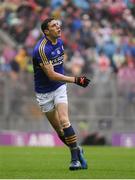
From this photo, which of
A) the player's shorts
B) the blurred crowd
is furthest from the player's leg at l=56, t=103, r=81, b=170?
the blurred crowd

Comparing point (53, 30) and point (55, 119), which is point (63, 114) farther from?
point (53, 30)

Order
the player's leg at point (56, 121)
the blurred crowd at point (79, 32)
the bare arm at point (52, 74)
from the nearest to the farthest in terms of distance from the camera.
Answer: the bare arm at point (52, 74) < the player's leg at point (56, 121) < the blurred crowd at point (79, 32)

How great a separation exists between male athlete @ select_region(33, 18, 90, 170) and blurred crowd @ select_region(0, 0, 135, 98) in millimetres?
9750

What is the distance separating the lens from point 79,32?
22.1m

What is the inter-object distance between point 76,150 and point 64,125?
391 mm

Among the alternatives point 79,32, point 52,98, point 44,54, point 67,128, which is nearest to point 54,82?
point 52,98

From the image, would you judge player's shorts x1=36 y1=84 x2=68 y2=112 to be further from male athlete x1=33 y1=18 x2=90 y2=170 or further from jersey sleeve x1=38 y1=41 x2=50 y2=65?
jersey sleeve x1=38 y1=41 x2=50 y2=65

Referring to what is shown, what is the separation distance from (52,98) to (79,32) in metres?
12.0

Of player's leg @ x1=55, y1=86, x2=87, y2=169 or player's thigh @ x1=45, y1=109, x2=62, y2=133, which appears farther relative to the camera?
player's thigh @ x1=45, y1=109, x2=62, y2=133

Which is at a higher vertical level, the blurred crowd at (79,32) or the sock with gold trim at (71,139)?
the blurred crowd at (79,32)

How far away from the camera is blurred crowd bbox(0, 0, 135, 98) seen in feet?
69.0

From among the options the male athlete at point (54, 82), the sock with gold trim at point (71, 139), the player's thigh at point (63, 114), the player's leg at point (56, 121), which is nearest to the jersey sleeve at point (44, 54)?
the male athlete at point (54, 82)

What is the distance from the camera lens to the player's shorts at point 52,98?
10109mm

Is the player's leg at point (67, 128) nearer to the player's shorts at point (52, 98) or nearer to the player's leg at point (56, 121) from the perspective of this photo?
the player's shorts at point (52, 98)
